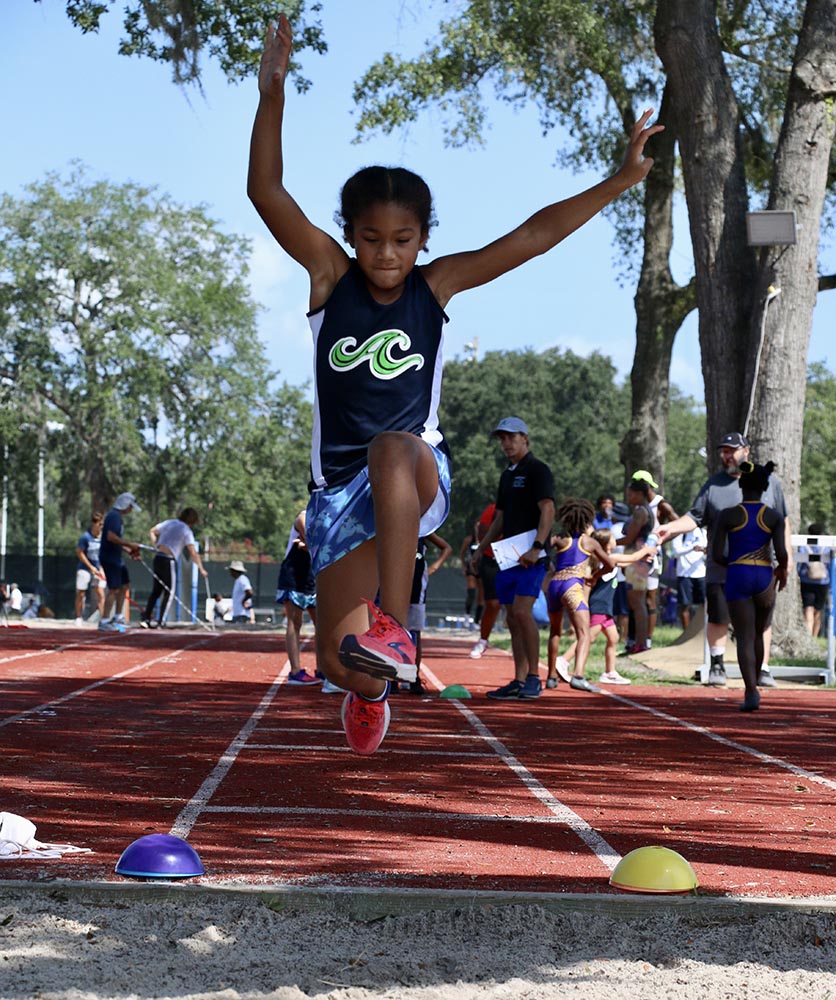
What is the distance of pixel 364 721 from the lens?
4.75 meters

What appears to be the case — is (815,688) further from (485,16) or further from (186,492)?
(186,492)

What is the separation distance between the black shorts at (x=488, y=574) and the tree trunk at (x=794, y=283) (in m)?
3.23

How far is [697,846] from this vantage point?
211 inches

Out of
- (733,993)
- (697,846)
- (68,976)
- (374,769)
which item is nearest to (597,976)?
(733,993)

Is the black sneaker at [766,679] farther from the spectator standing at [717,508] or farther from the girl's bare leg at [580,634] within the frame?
the girl's bare leg at [580,634]

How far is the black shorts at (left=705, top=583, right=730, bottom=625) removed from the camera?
12711 mm

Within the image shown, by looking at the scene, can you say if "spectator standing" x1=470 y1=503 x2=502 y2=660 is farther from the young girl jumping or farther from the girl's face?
the girl's face

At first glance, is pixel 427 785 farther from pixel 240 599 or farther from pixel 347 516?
pixel 240 599

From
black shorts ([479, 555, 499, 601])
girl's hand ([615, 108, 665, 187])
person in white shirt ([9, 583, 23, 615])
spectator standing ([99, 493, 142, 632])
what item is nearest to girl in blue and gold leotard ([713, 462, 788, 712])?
black shorts ([479, 555, 499, 601])

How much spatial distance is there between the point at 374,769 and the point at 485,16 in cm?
1824

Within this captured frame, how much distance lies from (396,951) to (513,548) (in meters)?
7.25

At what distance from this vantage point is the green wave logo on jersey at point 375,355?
4645 millimetres

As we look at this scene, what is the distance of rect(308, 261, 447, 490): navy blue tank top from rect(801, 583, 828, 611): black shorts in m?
16.9

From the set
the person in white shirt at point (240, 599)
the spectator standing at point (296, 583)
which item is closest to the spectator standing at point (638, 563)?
the spectator standing at point (296, 583)
